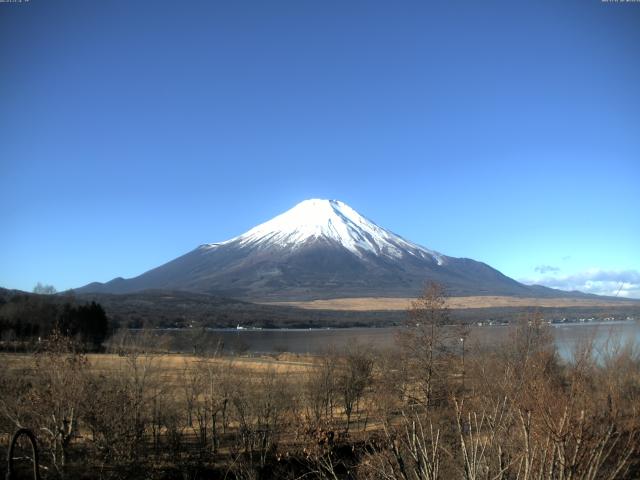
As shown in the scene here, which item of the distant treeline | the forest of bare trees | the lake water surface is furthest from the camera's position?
the distant treeline

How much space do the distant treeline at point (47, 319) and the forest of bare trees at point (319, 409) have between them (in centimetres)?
4923

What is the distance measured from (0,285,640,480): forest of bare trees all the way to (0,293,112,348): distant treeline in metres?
49.2

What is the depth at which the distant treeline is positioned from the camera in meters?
77.6

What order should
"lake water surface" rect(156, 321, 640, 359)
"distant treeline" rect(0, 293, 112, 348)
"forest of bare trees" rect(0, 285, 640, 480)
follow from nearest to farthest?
"forest of bare trees" rect(0, 285, 640, 480) → "lake water surface" rect(156, 321, 640, 359) → "distant treeline" rect(0, 293, 112, 348)

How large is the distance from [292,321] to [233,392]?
488 ft

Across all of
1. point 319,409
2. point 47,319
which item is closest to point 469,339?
point 319,409

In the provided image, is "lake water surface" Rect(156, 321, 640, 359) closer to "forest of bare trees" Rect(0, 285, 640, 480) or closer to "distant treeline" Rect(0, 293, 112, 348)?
"forest of bare trees" Rect(0, 285, 640, 480)

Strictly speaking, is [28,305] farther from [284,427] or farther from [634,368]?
[634,368]

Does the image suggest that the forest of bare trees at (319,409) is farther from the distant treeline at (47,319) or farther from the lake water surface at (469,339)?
the distant treeline at (47,319)

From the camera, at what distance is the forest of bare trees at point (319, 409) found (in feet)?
33.8

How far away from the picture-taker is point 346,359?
3716cm

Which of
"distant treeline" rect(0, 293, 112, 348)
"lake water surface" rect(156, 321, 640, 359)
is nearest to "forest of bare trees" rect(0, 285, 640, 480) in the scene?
"lake water surface" rect(156, 321, 640, 359)

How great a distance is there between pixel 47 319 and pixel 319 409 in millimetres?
64606

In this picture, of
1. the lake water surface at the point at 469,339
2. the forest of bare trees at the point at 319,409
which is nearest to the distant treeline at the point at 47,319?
the lake water surface at the point at 469,339
